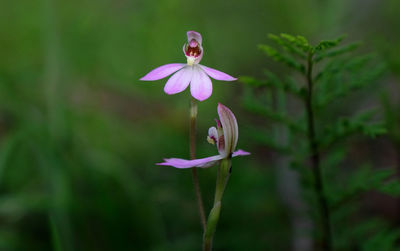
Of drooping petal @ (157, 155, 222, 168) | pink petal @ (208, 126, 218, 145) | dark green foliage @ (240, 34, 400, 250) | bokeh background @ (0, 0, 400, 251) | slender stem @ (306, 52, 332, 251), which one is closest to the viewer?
drooping petal @ (157, 155, 222, 168)

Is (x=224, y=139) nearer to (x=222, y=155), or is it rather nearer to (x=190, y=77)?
(x=222, y=155)

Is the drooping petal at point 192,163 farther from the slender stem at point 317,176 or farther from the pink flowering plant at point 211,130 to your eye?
the slender stem at point 317,176

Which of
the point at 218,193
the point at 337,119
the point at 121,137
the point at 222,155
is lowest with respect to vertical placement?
the point at 218,193

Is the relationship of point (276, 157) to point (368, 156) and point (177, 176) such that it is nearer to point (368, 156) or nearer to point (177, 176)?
point (368, 156)

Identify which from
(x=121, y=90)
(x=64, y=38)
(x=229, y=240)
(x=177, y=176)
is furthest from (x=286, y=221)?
(x=64, y=38)

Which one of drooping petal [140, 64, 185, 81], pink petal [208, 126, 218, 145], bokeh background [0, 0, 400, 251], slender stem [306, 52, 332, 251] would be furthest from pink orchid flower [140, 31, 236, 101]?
bokeh background [0, 0, 400, 251]

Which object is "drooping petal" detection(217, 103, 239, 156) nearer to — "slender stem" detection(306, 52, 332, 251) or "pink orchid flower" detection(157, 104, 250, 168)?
"pink orchid flower" detection(157, 104, 250, 168)

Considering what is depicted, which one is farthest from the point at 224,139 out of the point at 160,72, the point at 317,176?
the point at 317,176
